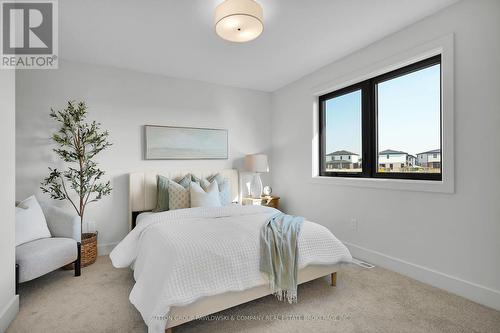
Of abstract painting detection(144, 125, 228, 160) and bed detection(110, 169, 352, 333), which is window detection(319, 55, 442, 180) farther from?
abstract painting detection(144, 125, 228, 160)

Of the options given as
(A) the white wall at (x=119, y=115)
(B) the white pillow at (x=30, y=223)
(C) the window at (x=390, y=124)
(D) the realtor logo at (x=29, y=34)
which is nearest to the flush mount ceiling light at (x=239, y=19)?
(D) the realtor logo at (x=29, y=34)

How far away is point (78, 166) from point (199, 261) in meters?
2.49

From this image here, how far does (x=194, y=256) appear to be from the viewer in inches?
69.4

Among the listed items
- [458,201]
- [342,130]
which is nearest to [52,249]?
[342,130]

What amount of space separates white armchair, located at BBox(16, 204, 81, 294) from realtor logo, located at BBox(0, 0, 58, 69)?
150 cm

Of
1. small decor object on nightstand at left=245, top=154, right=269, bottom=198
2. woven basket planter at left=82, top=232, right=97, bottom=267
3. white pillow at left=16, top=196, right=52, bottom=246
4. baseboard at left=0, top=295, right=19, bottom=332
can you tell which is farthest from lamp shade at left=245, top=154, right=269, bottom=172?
baseboard at left=0, top=295, right=19, bottom=332

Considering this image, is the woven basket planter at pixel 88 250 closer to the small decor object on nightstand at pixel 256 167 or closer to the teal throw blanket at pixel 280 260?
the teal throw blanket at pixel 280 260

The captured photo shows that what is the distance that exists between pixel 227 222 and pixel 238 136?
89.6 inches

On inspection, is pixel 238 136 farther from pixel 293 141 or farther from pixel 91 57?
pixel 91 57

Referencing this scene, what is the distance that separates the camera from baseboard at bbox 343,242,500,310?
206cm

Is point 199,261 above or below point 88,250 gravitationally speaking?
above

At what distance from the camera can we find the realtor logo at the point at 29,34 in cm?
205

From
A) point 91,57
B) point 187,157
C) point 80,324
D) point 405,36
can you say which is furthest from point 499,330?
point 91,57

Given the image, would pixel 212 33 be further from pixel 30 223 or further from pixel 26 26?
pixel 30 223
